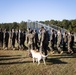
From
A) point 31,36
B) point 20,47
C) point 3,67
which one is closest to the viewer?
point 3,67

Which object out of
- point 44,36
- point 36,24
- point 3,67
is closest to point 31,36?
point 44,36

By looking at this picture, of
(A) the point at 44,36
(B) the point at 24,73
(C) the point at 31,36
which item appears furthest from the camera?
(C) the point at 31,36

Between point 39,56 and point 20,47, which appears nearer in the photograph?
point 39,56

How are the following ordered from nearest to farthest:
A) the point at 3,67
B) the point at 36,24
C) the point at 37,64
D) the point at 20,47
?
the point at 3,67 → the point at 37,64 → the point at 20,47 → the point at 36,24

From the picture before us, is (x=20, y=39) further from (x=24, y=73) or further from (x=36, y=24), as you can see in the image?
(x=36, y=24)

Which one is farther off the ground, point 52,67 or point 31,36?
point 31,36

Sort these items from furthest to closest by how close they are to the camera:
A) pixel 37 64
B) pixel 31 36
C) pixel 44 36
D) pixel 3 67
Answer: pixel 31 36 → pixel 44 36 → pixel 37 64 → pixel 3 67

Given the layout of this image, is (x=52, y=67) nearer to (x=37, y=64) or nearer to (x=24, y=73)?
(x=37, y=64)

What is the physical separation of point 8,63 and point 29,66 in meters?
1.70

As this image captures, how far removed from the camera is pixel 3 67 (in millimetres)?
12266

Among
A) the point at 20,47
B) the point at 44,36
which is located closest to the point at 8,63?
the point at 44,36

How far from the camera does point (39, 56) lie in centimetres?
1282

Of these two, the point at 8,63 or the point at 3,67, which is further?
the point at 8,63

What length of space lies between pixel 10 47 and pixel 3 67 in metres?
9.33
